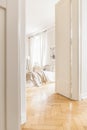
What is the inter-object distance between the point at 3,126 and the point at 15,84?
0.24 meters

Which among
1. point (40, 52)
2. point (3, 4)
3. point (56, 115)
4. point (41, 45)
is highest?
point (41, 45)

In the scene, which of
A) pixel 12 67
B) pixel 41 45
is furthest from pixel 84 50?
pixel 41 45

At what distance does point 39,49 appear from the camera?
9375 millimetres

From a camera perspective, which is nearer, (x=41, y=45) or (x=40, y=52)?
(x=41, y=45)

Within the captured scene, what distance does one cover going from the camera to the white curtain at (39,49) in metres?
8.59

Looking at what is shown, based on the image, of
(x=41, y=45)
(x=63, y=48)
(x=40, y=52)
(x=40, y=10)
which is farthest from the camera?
(x=40, y=52)

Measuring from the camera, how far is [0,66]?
90 cm

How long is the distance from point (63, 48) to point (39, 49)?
5.47 metres

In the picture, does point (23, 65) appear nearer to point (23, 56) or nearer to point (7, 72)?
point (23, 56)

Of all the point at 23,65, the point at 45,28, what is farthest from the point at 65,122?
the point at 45,28

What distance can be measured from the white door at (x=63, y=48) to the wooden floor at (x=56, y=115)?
0.57 metres

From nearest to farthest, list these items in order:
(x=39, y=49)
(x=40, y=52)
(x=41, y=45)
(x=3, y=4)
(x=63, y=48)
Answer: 1. (x=3, y=4)
2. (x=63, y=48)
3. (x=41, y=45)
4. (x=40, y=52)
5. (x=39, y=49)

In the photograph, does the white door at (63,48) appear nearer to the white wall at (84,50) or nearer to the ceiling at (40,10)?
the white wall at (84,50)

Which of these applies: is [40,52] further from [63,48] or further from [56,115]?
[56,115]
